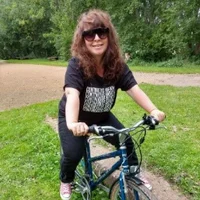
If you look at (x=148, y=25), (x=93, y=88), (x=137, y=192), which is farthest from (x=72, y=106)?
(x=148, y=25)

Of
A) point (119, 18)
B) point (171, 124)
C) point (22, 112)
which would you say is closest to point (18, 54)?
point (119, 18)

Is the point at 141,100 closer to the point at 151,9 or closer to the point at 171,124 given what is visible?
the point at 171,124

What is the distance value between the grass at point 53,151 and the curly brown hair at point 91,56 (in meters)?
1.40

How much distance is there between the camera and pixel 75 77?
7.05 ft

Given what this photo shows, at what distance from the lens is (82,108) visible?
90.5 inches

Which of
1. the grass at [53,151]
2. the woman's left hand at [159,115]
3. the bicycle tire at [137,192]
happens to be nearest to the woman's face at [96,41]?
the woman's left hand at [159,115]

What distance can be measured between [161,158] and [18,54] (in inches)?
1349

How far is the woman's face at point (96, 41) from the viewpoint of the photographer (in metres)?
2.10

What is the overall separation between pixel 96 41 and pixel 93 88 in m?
0.35

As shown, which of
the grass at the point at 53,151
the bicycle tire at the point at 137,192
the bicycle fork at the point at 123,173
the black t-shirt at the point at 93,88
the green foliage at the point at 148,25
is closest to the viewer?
the bicycle tire at the point at 137,192

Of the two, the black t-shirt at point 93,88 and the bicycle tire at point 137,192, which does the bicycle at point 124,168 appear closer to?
the bicycle tire at point 137,192

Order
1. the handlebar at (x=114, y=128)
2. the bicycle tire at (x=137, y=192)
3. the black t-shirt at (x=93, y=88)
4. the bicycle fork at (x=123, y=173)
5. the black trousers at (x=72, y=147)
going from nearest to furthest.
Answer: the handlebar at (x=114, y=128)
the bicycle tire at (x=137, y=192)
the bicycle fork at (x=123, y=173)
the black t-shirt at (x=93, y=88)
the black trousers at (x=72, y=147)

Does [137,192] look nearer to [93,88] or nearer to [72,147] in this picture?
[72,147]

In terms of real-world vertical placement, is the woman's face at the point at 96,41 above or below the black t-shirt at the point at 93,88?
above
